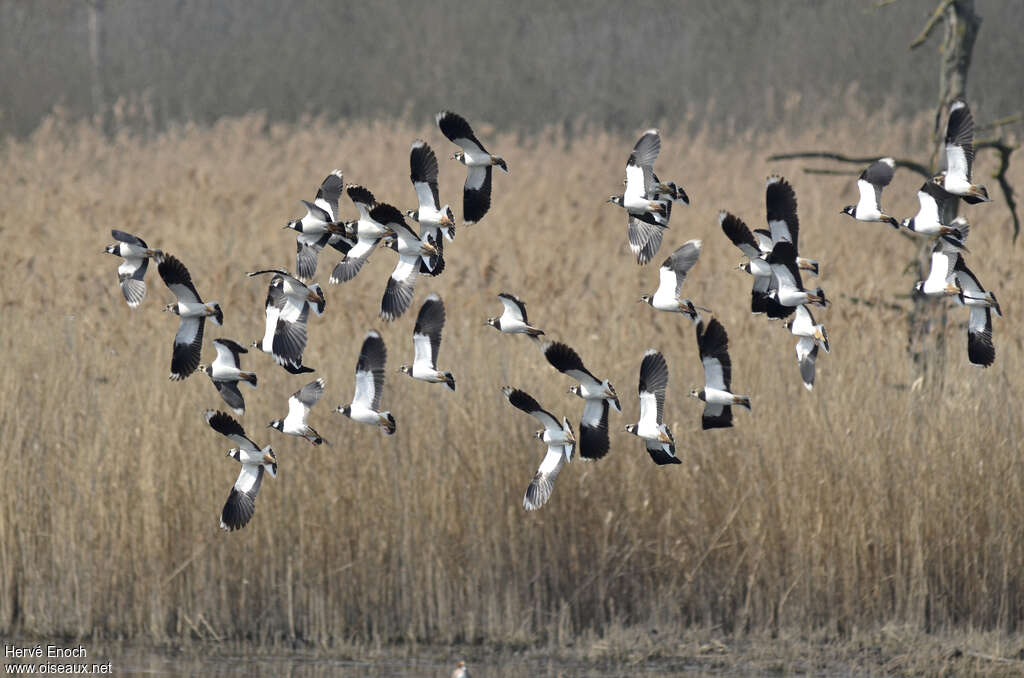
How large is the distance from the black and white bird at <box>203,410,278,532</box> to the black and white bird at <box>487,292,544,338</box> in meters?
0.47

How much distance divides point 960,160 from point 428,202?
981 millimetres

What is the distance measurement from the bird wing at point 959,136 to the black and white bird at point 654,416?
25.9 inches

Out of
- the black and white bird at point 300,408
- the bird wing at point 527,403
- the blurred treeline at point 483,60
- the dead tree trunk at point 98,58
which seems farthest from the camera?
the dead tree trunk at point 98,58

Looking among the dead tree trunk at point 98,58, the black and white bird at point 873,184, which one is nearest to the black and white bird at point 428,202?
the black and white bird at point 873,184

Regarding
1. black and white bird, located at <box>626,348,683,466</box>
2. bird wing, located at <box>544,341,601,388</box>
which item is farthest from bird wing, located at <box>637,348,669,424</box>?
bird wing, located at <box>544,341,601,388</box>

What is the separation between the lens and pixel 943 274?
2.34 meters

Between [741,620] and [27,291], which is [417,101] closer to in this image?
[27,291]

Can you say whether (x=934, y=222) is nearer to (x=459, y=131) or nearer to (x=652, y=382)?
(x=652, y=382)

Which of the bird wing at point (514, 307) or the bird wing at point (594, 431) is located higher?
the bird wing at point (514, 307)

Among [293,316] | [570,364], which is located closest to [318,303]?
[293,316]

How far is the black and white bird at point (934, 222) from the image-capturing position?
2.31 metres

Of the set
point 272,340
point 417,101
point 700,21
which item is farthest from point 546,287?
point 700,21

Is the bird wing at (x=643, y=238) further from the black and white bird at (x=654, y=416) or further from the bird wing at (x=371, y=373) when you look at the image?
the bird wing at (x=371, y=373)

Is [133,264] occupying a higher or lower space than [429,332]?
higher
